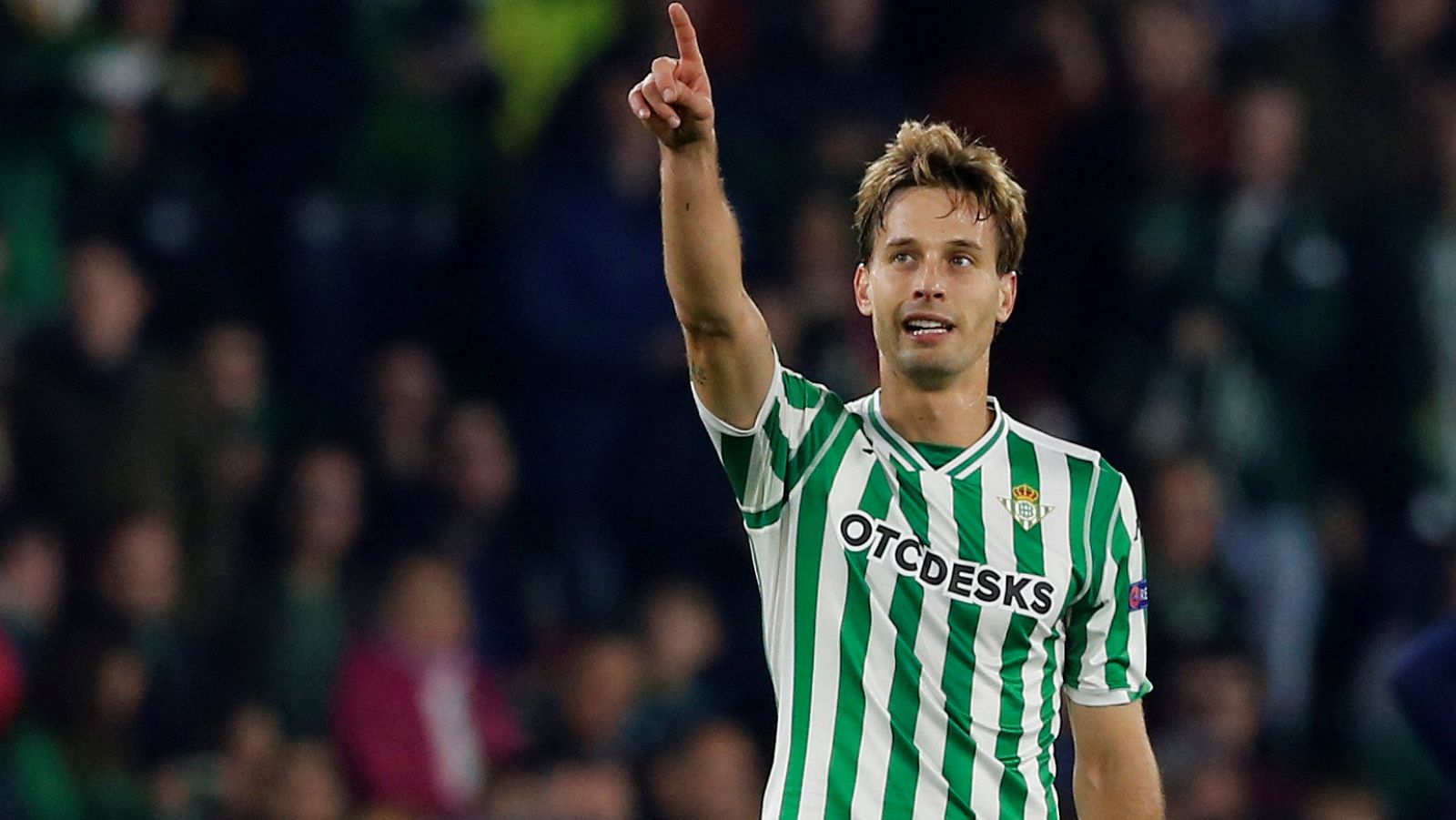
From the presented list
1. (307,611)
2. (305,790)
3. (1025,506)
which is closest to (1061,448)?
(1025,506)

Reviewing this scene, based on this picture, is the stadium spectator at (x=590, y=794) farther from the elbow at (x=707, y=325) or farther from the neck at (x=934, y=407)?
the elbow at (x=707, y=325)

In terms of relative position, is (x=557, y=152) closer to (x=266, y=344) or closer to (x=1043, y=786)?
(x=266, y=344)

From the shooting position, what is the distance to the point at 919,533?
3.82 metres

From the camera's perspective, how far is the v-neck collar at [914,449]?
3891 millimetres

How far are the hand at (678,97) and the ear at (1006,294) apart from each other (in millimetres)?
599

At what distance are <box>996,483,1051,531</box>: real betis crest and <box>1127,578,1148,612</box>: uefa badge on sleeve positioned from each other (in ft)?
0.66

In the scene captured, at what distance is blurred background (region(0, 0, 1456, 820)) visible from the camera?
764 cm

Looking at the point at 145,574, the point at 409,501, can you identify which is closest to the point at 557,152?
the point at 409,501

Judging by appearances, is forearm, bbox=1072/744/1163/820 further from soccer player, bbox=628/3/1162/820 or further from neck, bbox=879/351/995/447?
neck, bbox=879/351/995/447

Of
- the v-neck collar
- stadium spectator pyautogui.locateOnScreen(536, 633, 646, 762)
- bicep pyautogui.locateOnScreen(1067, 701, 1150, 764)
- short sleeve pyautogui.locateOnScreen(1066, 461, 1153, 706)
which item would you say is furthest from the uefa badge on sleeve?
stadium spectator pyautogui.locateOnScreen(536, 633, 646, 762)

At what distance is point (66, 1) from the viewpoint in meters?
8.30

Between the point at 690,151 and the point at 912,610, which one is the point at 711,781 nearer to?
the point at 912,610

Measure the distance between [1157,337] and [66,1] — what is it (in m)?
4.01

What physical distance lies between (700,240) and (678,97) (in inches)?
8.4
